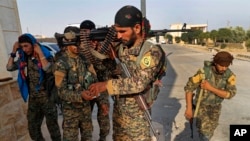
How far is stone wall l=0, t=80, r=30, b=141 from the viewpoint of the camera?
11.4ft

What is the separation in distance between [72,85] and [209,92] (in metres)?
1.64

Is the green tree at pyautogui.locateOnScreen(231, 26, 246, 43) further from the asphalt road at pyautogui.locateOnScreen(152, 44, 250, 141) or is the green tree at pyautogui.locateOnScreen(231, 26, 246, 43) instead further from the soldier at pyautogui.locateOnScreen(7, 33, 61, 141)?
the soldier at pyautogui.locateOnScreen(7, 33, 61, 141)

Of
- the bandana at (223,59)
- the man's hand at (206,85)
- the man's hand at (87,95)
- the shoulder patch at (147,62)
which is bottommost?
the man's hand at (206,85)

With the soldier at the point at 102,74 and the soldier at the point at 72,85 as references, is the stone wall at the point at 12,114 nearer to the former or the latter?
the soldier at the point at 72,85

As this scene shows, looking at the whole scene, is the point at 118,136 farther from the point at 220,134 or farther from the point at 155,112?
the point at 155,112

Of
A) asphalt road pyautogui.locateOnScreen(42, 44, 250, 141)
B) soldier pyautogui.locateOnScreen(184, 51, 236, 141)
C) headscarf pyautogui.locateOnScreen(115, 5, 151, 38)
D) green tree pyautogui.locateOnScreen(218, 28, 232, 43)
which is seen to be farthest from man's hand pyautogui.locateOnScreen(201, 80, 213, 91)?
green tree pyautogui.locateOnScreen(218, 28, 232, 43)

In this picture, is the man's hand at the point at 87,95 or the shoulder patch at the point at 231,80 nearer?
the man's hand at the point at 87,95

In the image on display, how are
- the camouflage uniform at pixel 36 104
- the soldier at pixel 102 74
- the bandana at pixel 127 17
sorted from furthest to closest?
the camouflage uniform at pixel 36 104 → the soldier at pixel 102 74 → the bandana at pixel 127 17

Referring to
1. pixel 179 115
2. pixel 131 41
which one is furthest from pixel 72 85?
pixel 179 115

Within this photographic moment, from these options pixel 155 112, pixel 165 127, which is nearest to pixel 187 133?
pixel 165 127

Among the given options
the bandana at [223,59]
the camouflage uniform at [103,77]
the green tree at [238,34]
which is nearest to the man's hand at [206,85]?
the bandana at [223,59]

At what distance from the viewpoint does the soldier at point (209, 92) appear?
2970 mm

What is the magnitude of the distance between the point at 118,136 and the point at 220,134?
2.60m

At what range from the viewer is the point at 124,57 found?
2236 mm
